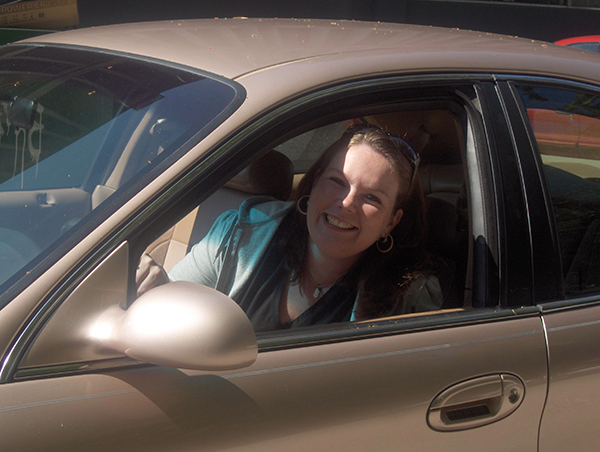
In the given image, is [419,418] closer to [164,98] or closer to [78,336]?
[78,336]

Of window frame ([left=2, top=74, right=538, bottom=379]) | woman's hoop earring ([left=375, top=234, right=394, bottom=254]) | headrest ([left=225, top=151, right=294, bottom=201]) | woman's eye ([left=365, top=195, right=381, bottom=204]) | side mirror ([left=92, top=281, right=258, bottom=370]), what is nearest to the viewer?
side mirror ([left=92, top=281, right=258, bottom=370])

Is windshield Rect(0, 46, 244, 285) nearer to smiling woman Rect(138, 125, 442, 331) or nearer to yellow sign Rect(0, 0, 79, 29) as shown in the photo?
smiling woman Rect(138, 125, 442, 331)

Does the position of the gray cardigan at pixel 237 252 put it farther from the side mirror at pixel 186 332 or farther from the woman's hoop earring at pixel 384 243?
the side mirror at pixel 186 332

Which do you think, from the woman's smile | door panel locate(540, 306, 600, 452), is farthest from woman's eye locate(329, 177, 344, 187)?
door panel locate(540, 306, 600, 452)

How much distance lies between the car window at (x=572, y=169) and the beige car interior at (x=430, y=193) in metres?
0.25

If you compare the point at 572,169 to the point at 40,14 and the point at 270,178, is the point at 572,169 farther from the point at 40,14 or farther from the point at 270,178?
the point at 40,14

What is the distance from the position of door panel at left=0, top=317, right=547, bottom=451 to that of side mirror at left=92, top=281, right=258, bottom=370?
0.10 metres

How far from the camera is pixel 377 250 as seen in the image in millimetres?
1970

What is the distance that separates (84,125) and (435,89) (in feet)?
3.01

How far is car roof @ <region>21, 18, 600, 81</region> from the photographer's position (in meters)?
1.53

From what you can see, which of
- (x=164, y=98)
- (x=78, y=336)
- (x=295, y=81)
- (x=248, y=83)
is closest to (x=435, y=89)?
(x=295, y=81)

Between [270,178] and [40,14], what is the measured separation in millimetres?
6948

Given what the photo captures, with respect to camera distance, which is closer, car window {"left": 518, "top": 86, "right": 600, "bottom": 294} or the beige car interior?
car window {"left": 518, "top": 86, "right": 600, "bottom": 294}

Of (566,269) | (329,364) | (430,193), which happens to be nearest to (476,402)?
(329,364)
